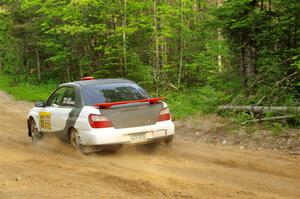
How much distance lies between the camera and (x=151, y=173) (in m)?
6.88

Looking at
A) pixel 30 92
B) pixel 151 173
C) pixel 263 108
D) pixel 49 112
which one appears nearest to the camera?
pixel 151 173

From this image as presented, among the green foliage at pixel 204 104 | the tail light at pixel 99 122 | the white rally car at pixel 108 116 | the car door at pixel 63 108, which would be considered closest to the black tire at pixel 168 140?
the white rally car at pixel 108 116

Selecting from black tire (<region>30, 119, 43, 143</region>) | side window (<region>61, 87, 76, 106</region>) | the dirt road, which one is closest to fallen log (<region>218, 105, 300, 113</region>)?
the dirt road

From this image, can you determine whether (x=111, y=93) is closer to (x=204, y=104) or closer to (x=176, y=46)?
(x=204, y=104)

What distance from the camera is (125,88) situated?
30.9 feet

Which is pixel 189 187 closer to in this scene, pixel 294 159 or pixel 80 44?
pixel 294 159

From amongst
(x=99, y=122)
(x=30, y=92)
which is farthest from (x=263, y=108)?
(x=30, y=92)

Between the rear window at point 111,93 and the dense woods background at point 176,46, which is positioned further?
the dense woods background at point 176,46

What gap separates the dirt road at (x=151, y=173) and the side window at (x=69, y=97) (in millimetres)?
922

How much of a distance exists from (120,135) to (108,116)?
0.43m

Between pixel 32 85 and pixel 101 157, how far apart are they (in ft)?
77.9

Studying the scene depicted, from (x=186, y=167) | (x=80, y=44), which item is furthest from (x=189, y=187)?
(x=80, y=44)

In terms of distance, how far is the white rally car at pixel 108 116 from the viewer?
27.2 ft

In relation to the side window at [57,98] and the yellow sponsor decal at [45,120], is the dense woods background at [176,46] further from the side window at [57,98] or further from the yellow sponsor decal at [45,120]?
the yellow sponsor decal at [45,120]
